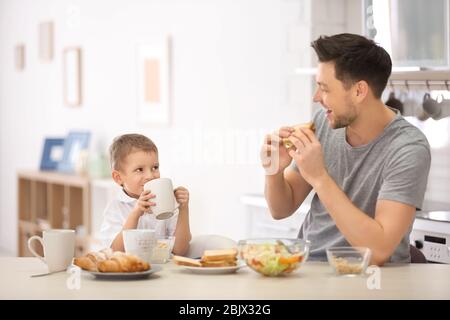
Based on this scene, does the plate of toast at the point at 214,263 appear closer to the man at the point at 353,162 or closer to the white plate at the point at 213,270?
the white plate at the point at 213,270

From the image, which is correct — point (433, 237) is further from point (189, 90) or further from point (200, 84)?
point (189, 90)

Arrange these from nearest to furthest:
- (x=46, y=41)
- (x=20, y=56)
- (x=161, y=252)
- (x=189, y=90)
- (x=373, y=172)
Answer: (x=161, y=252) < (x=373, y=172) < (x=189, y=90) < (x=46, y=41) < (x=20, y=56)

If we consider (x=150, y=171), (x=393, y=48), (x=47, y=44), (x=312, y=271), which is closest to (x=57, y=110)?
(x=47, y=44)

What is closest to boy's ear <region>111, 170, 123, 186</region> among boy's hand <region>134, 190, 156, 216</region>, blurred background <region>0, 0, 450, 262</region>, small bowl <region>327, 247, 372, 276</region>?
boy's hand <region>134, 190, 156, 216</region>

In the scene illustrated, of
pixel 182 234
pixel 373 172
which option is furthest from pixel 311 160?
pixel 182 234

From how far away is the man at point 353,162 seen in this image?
2045mm

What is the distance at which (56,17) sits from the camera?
281 inches

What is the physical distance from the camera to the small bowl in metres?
1.80

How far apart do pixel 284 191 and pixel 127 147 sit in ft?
1.76

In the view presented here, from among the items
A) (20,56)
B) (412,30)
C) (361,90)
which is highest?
(20,56)

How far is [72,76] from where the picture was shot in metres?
6.82

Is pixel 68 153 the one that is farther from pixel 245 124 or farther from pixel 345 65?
pixel 345 65

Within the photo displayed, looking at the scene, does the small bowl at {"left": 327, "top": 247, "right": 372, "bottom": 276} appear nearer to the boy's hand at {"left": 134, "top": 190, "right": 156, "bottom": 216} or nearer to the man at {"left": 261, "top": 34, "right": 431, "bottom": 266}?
the man at {"left": 261, "top": 34, "right": 431, "bottom": 266}

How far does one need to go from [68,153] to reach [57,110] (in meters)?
0.81
